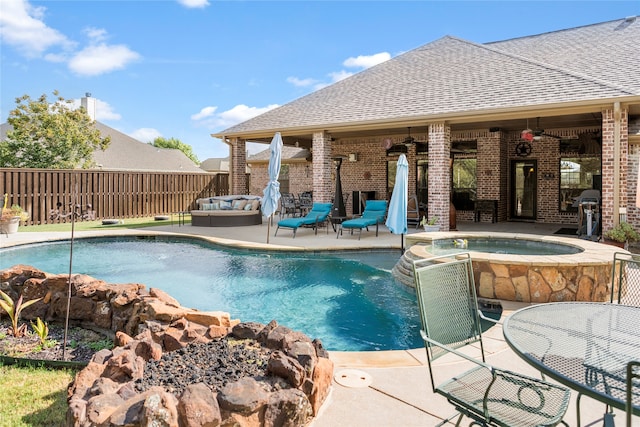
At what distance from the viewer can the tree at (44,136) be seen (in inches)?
831

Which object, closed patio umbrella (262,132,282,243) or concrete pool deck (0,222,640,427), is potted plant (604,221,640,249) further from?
closed patio umbrella (262,132,282,243)

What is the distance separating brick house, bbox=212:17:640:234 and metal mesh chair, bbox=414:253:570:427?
8.15 m

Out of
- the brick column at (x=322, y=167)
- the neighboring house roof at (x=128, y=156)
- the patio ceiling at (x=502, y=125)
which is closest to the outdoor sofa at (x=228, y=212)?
the brick column at (x=322, y=167)

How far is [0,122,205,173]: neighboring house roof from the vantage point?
26.8 m

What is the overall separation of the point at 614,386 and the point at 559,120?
11.8 m

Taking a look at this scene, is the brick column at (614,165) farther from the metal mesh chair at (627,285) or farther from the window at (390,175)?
the window at (390,175)

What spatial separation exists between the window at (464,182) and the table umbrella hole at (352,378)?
1302cm

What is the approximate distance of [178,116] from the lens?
167ft

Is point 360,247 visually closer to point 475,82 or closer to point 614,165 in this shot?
point 614,165

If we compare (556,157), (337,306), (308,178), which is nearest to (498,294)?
(337,306)

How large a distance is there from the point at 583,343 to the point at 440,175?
9.09 meters

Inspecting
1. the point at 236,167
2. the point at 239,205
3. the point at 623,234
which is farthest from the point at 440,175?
the point at 236,167

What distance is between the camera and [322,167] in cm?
1293

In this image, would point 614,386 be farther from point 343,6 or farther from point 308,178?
point 308,178
